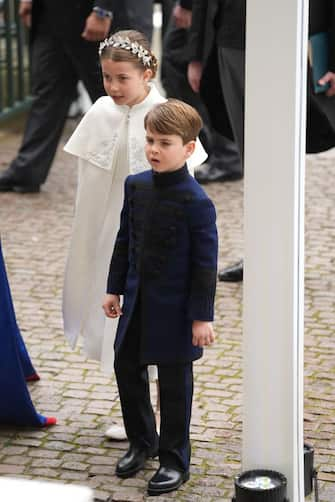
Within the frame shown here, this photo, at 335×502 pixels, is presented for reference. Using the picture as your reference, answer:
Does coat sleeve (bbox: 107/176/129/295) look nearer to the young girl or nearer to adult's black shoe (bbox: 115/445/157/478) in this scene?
the young girl

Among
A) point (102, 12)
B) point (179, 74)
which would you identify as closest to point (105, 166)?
point (102, 12)

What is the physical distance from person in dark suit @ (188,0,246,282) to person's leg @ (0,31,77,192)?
1989mm

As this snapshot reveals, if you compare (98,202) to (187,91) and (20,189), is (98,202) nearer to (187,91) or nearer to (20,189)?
(187,91)

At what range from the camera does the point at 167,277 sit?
4352mm

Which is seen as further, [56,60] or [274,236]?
[56,60]

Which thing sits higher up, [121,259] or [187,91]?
[187,91]

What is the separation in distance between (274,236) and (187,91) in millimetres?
5084

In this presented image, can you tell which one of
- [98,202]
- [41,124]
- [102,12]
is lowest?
[98,202]

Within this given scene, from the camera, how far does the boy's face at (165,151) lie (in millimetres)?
4293

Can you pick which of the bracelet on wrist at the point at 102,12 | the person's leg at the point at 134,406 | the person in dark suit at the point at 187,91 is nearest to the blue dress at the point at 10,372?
the person's leg at the point at 134,406

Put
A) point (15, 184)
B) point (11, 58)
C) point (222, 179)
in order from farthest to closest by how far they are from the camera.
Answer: point (11, 58)
point (222, 179)
point (15, 184)

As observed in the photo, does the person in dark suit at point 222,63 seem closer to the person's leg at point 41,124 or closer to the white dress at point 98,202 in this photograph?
the white dress at point 98,202

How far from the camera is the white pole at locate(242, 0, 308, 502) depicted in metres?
3.69

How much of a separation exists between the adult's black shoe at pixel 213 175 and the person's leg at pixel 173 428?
15.4 feet
